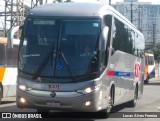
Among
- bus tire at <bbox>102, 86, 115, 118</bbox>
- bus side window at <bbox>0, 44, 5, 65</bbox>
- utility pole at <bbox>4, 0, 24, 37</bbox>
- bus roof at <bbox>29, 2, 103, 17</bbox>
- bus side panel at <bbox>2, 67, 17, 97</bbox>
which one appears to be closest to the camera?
bus roof at <bbox>29, 2, 103, 17</bbox>

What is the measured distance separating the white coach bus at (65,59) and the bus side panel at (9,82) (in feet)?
23.1

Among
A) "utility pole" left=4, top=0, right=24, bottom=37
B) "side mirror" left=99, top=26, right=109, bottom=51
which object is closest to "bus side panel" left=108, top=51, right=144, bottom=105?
"side mirror" left=99, top=26, right=109, bottom=51

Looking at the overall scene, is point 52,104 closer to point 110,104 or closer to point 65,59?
point 65,59

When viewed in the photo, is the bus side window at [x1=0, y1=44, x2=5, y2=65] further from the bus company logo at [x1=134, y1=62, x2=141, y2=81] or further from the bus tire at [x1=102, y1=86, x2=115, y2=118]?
the bus tire at [x1=102, y1=86, x2=115, y2=118]

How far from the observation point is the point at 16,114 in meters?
13.2

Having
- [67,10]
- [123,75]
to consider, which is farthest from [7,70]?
[67,10]

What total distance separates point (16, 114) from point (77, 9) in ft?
12.2

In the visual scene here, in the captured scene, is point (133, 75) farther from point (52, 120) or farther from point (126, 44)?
point (52, 120)

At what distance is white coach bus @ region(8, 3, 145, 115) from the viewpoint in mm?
11180

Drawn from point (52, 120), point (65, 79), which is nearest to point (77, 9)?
point (65, 79)

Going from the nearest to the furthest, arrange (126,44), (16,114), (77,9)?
(77,9) → (16,114) → (126,44)

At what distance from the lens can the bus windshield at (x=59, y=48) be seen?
37.3ft

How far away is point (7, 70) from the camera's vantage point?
19156 millimetres

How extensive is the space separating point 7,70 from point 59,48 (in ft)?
26.5
